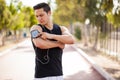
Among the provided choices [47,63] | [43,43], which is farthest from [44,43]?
[47,63]

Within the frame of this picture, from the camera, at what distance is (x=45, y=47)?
424 centimetres

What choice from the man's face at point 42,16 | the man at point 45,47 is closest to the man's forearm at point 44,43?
the man at point 45,47

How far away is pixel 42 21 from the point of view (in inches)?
168

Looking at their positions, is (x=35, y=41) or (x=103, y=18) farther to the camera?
(x=103, y=18)

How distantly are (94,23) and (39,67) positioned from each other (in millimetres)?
26355

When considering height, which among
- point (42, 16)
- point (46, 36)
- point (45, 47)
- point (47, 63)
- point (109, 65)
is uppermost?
point (42, 16)

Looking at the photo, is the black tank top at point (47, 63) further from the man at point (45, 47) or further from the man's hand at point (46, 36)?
the man's hand at point (46, 36)

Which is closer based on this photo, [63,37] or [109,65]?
[63,37]

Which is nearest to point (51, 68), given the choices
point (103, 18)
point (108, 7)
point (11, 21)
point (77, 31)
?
point (108, 7)

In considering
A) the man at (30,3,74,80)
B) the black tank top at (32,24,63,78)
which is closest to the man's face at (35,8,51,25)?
the man at (30,3,74,80)

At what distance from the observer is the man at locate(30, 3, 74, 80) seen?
4246 millimetres

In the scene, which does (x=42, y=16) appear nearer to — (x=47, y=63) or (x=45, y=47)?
(x=45, y=47)

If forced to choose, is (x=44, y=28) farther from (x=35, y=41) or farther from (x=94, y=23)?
(x=94, y=23)

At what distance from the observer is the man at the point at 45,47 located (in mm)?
4246
